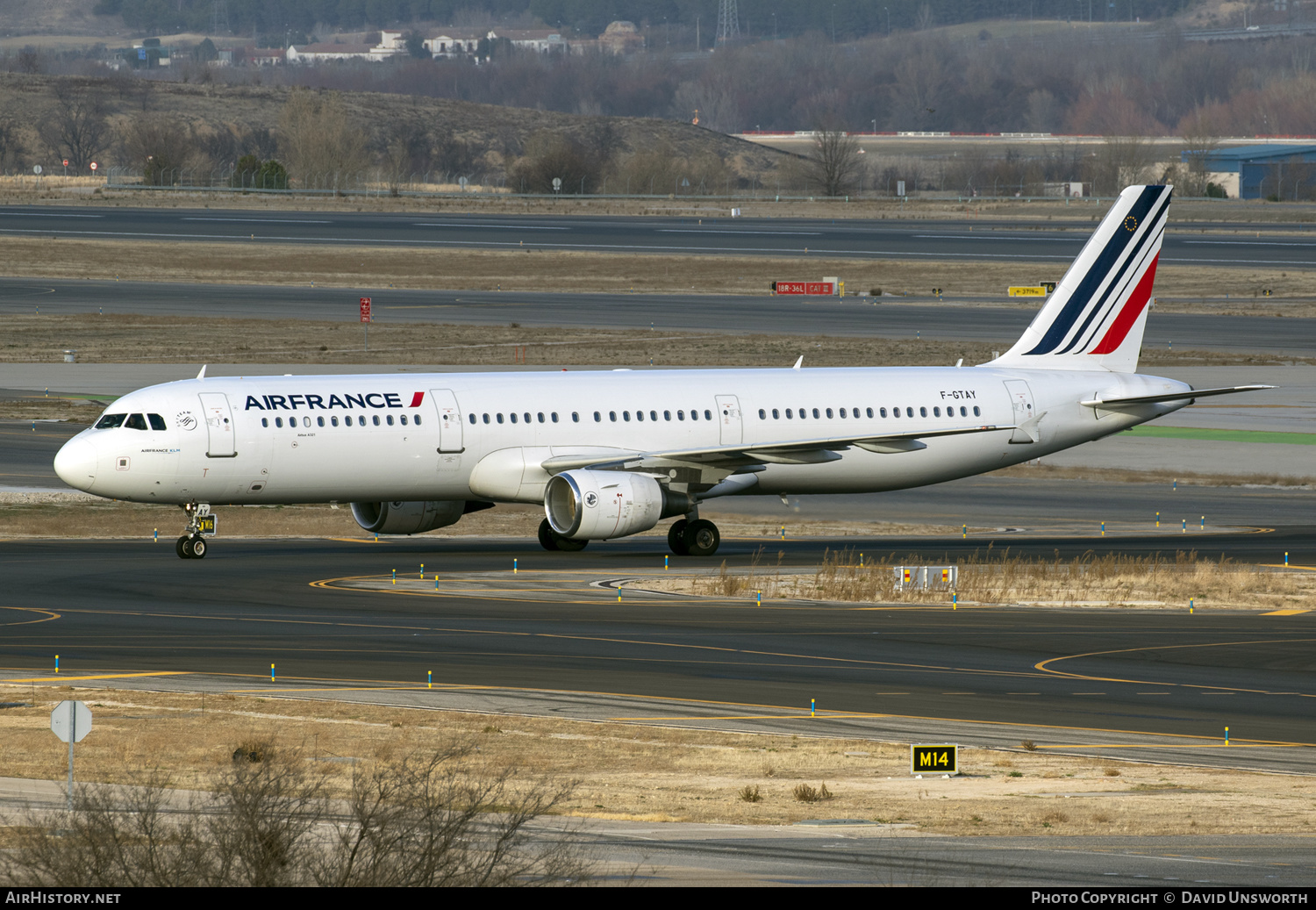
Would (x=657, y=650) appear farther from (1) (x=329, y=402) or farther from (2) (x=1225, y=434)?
(2) (x=1225, y=434)

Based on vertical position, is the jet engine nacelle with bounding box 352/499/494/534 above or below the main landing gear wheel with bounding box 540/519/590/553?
above

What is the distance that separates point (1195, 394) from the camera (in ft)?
171

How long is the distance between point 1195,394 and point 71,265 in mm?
104138

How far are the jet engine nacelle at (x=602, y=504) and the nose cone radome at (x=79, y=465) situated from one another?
1041 cm

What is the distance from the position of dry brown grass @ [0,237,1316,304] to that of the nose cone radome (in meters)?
85.5

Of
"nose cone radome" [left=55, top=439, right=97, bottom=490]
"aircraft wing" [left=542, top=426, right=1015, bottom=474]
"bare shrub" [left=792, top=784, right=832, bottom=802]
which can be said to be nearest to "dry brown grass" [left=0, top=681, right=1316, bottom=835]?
"bare shrub" [left=792, top=784, right=832, bottom=802]

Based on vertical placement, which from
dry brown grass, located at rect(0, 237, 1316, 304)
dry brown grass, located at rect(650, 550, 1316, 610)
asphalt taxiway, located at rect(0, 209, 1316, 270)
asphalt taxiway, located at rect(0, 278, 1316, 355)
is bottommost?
dry brown grass, located at rect(650, 550, 1316, 610)

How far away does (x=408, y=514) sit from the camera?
49406 millimetres

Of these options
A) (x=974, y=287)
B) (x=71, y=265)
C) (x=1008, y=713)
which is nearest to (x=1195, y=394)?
(x=1008, y=713)

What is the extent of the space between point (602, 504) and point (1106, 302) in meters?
18.1

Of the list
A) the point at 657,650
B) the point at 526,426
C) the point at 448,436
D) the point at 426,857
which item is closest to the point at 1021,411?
the point at 526,426

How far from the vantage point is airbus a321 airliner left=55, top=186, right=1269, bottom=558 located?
4581cm

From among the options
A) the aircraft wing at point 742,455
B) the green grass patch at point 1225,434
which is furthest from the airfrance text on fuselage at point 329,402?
the green grass patch at point 1225,434

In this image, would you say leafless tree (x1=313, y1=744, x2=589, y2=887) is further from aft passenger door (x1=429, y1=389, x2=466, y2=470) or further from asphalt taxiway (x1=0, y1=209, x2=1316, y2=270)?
asphalt taxiway (x1=0, y1=209, x2=1316, y2=270)
